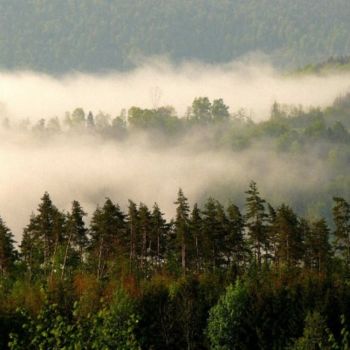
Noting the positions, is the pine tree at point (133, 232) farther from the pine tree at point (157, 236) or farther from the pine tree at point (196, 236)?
the pine tree at point (196, 236)

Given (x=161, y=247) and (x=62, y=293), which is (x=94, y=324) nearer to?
(x=62, y=293)

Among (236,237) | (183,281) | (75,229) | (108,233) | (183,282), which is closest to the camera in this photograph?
(183,282)

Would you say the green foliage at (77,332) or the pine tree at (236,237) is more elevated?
the pine tree at (236,237)

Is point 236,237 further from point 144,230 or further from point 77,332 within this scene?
point 77,332

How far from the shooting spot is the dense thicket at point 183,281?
85.8 metres

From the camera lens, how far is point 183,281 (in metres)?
96.7

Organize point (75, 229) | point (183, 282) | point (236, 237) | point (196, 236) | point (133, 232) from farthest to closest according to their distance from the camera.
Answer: point (133, 232), point (236, 237), point (196, 236), point (75, 229), point (183, 282)

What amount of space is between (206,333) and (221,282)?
17.7 meters

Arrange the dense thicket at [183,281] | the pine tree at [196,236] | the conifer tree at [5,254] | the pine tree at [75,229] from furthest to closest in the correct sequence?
the pine tree at [196,236]
the conifer tree at [5,254]
the pine tree at [75,229]
the dense thicket at [183,281]

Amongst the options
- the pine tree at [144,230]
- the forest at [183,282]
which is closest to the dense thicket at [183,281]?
the forest at [183,282]

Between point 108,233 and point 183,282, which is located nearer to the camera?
point 183,282

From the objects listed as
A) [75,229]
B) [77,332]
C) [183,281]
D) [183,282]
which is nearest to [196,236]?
[75,229]

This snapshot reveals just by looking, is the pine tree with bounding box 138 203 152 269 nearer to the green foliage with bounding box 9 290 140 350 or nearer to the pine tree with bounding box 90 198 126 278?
the pine tree with bounding box 90 198 126 278

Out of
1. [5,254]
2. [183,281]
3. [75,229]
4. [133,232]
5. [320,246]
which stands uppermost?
[133,232]
